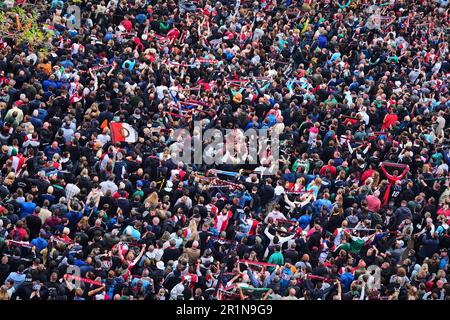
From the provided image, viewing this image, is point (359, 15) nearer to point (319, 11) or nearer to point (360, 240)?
point (319, 11)

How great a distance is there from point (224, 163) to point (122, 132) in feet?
8.09

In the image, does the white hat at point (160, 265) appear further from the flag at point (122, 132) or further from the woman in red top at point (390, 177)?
the woman in red top at point (390, 177)

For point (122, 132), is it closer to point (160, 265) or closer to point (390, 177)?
point (160, 265)

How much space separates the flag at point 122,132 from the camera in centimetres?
2797

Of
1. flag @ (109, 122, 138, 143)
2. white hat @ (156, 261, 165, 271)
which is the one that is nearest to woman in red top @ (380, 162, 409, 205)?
flag @ (109, 122, 138, 143)

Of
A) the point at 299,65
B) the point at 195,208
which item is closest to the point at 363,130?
the point at 299,65

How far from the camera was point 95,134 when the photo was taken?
90.5 ft

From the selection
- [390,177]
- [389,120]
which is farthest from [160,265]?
[389,120]

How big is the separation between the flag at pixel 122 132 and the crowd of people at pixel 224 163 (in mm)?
161

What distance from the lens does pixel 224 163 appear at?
28.2m

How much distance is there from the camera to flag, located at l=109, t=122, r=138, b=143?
2797 centimetres

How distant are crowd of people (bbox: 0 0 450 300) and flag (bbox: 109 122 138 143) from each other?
0.16 metres

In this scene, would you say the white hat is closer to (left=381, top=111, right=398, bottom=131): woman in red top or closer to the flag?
the flag

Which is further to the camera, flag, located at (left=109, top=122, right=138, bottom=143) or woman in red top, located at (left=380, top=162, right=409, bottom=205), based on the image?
flag, located at (left=109, top=122, right=138, bottom=143)
